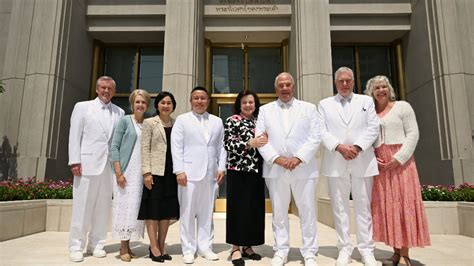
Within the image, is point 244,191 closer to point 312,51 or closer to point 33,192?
point 33,192

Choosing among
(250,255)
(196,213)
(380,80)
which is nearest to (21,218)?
(196,213)

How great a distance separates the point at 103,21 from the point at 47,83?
10.5ft

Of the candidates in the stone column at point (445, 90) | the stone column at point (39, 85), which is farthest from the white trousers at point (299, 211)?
the stone column at point (39, 85)

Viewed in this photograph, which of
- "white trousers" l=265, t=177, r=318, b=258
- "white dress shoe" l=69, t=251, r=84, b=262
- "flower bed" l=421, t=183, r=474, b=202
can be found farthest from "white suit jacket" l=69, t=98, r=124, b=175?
"flower bed" l=421, t=183, r=474, b=202

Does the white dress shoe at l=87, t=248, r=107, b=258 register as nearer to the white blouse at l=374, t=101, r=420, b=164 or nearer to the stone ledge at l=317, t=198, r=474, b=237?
the white blouse at l=374, t=101, r=420, b=164

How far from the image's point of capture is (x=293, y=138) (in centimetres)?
366

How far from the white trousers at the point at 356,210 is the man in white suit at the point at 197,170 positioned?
1523 mm

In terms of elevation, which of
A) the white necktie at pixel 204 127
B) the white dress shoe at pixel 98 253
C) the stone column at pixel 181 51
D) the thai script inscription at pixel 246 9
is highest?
the thai script inscription at pixel 246 9

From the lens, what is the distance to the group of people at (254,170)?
357 cm

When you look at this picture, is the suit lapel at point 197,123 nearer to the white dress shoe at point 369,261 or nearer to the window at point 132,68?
the white dress shoe at point 369,261

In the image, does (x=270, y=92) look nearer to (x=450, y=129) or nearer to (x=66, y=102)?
(x=450, y=129)

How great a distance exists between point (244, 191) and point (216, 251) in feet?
4.06

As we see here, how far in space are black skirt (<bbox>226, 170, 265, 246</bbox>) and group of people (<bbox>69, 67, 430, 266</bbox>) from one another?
0.5 inches

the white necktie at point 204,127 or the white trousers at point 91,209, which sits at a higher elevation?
the white necktie at point 204,127
